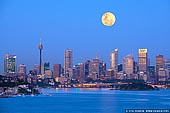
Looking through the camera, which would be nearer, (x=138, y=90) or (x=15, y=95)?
(x=15, y=95)

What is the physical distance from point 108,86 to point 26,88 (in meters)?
28.3

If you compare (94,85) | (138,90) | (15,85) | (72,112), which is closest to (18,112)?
(72,112)

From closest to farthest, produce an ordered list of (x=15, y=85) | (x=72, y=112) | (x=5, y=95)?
(x=72, y=112), (x=5, y=95), (x=15, y=85)

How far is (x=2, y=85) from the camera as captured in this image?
1497 inches

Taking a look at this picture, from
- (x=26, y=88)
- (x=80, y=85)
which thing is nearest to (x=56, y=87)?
(x=80, y=85)

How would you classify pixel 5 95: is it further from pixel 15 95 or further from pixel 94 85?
pixel 94 85

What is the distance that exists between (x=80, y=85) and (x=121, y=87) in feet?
20.9

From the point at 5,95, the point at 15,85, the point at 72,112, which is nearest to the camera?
the point at 72,112

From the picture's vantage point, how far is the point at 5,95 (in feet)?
118

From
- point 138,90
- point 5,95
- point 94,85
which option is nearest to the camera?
point 5,95

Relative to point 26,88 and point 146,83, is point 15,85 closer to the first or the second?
point 26,88

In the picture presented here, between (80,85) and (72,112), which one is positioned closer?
(72,112)

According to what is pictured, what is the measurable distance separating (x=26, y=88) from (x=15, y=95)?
4271 millimetres

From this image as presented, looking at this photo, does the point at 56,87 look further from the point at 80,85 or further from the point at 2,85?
the point at 2,85
